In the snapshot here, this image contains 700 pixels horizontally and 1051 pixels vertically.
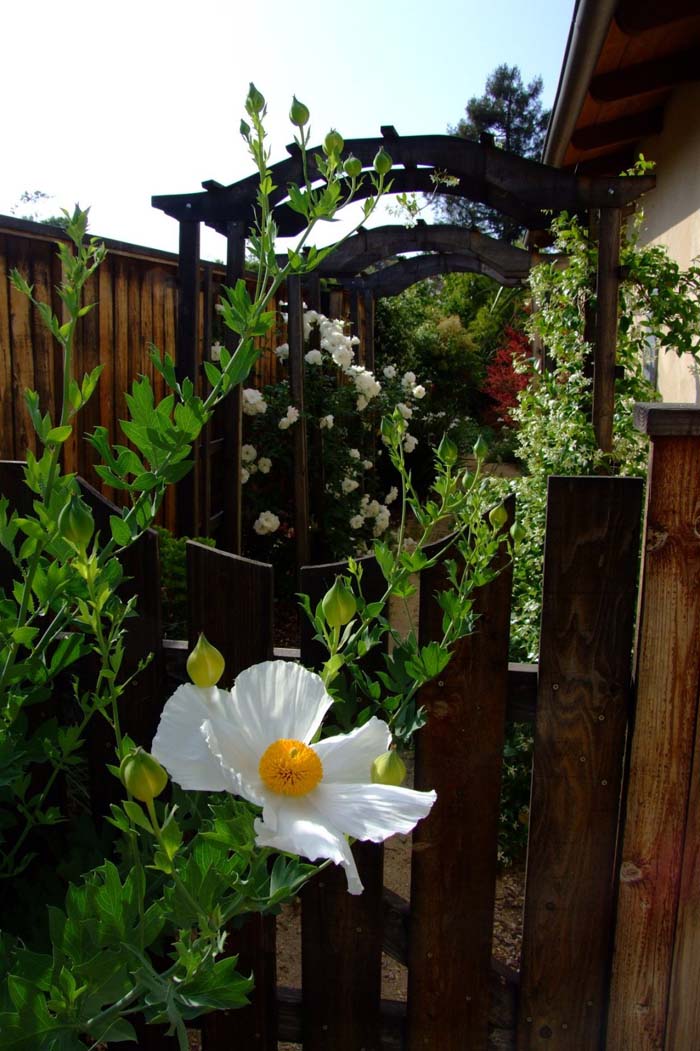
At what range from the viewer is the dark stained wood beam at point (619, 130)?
4.79 metres

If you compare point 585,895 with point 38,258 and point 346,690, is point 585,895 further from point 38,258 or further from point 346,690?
point 38,258

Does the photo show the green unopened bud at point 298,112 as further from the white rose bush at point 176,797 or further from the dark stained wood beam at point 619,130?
the dark stained wood beam at point 619,130

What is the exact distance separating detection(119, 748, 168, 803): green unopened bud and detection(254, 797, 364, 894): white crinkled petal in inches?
3.0

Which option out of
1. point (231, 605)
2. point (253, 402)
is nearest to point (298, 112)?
point (231, 605)

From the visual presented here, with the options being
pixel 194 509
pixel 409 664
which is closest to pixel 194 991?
pixel 409 664

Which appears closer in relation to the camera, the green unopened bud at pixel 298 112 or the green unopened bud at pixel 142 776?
the green unopened bud at pixel 142 776

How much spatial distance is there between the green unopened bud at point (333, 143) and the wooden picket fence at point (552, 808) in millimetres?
643

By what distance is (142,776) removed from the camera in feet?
1.83

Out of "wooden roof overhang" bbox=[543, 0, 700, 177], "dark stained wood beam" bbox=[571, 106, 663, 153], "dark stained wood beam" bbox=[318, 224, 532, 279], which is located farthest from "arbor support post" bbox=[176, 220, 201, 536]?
"dark stained wood beam" bbox=[571, 106, 663, 153]

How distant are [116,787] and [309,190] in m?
1.05

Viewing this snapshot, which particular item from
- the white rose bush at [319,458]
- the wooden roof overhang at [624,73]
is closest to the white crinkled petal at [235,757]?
the wooden roof overhang at [624,73]

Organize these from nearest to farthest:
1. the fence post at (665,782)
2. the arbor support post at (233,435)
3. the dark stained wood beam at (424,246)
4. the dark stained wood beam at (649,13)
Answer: the fence post at (665,782)
the dark stained wood beam at (649,13)
the arbor support post at (233,435)
the dark stained wood beam at (424,246)

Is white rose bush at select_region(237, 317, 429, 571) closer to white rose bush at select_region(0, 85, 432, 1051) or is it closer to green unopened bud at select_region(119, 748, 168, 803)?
white rose bush at select_region(0, 85, 432, 1051)

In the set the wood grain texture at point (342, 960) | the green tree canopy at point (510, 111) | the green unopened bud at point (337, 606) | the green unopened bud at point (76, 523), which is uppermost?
the green tree canopy at point (510, 111)
